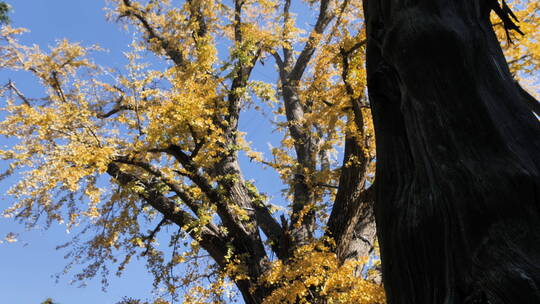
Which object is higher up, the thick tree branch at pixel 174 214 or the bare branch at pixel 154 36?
the bare branch at pixel 154 36

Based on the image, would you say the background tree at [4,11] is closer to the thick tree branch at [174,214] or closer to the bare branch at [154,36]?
the bare branch at [154,36]

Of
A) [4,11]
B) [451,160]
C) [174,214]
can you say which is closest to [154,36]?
[4,11]

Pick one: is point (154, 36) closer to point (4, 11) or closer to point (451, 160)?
point (4, 11)

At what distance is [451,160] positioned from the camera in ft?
6.72

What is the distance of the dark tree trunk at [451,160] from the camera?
1.78 meters

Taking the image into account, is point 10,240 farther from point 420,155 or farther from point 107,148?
point 420,155

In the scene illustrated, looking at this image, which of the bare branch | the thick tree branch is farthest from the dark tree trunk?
the bare branch

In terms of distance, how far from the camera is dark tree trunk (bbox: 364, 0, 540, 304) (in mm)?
1784

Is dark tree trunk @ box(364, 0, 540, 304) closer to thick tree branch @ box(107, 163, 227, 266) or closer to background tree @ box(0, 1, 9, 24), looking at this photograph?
thick tree branch @ box(107, 163, 227, 266)

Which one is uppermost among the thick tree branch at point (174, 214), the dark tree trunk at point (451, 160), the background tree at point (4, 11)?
the background tree at point (4, 11)

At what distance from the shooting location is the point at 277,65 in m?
13.9

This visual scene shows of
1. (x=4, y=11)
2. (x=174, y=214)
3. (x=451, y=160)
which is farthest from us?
(x=4, y=11)

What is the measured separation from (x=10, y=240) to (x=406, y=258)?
6462mm

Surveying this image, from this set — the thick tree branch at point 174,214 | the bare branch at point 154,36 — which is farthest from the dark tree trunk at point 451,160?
the bare branch at point 154,36
